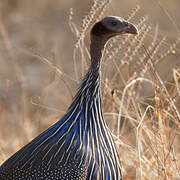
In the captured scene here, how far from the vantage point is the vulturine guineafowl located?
2.00 meters

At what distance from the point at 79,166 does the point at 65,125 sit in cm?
22

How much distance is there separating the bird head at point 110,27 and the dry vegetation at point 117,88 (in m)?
0.17

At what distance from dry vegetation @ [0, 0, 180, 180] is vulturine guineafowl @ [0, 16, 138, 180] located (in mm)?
200

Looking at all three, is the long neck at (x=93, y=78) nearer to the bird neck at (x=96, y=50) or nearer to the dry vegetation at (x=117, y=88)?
the bird neck at (x=96, y=50)

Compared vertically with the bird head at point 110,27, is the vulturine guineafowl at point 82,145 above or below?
below

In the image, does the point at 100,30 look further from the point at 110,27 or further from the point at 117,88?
the point at 117,88

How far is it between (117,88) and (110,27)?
102 cm

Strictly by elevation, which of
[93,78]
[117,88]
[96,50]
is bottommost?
[117,88]

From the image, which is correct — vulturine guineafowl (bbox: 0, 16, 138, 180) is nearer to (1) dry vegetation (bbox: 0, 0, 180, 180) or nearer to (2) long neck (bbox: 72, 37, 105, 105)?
(2) long neck (bbox: 72, 37, 105, 105)

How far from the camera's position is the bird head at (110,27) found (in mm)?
2012

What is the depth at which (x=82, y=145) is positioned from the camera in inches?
80.1

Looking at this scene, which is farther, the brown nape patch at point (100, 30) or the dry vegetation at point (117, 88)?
the dry vegetation at point (117, 88)

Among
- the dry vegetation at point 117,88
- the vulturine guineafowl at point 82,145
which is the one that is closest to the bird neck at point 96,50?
the vulturine guineafowl at point 82,145

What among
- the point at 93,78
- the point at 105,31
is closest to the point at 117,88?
the point at 93,78
